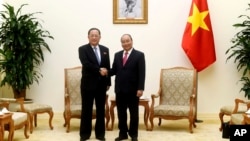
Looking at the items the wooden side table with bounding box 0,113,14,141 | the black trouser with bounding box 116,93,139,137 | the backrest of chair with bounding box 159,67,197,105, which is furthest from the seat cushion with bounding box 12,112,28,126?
the backrest of chair with bounding box 159,67,197,105

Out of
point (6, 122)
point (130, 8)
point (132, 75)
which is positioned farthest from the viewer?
point (130, 8)

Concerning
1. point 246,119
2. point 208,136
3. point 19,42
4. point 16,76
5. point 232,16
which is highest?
point 232,16

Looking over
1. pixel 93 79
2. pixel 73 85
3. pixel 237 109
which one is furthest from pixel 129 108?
pixel 237 109

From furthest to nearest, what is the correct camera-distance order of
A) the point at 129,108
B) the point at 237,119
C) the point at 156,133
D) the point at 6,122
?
the point at 156,133
the point at 129,108
the point at 237,119
the point at 6,122

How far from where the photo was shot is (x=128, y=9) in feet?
25.0

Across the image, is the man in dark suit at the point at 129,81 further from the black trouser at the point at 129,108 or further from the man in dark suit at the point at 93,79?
the man in dark suit at the point at 93,79

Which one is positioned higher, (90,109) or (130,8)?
(130,8)

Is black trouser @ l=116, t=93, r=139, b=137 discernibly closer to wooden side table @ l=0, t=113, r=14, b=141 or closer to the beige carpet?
the beige carpet

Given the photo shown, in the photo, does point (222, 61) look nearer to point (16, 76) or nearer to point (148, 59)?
point (148, 59)

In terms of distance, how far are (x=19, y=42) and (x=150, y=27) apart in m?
2.50

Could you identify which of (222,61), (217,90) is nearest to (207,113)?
(217,90)

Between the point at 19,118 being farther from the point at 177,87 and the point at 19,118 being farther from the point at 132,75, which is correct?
the point at 177,87

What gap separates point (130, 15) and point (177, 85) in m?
1.68

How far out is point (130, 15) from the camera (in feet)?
25.0
